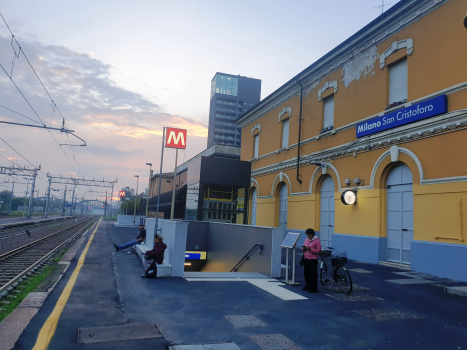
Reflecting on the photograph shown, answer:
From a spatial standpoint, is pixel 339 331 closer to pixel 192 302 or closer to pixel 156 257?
pixel 192 302

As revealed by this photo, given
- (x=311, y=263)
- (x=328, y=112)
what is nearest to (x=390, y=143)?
(x=328, y=112)

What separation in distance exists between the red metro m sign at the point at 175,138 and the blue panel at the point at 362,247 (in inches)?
317

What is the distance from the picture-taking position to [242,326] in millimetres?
5441

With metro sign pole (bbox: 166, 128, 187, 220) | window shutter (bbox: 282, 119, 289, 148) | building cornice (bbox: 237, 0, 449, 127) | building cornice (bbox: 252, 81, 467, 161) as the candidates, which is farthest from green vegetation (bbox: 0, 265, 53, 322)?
window shutter (bbox: 282, 119, 289, 148)

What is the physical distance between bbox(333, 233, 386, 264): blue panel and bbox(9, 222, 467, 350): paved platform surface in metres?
3.68

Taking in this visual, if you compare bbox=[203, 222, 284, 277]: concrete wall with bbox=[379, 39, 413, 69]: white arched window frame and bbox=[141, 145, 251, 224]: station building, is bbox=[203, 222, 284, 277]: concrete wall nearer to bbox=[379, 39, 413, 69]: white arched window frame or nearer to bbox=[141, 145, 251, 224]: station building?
bbox=[141, 145, 251, 224]: station building

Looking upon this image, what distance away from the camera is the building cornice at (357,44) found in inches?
496

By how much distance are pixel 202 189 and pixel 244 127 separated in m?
8.42

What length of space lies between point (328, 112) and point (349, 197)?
4.96 m

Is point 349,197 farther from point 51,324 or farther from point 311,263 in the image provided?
point 51,324

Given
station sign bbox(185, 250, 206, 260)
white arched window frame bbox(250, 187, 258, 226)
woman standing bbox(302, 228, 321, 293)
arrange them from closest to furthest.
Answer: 1. woman standing bbox(302, 228, 321, 293)
2. station sign bbox(185, 250, 206, 260)
3. white arched window frame bbox(250, 187, 258, 226)

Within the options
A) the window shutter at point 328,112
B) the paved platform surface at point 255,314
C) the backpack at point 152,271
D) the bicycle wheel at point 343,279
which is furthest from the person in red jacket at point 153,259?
the window shutter at point 328,112

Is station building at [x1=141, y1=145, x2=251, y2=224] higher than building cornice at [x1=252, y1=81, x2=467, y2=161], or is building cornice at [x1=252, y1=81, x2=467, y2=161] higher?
building cornice at [x1=252, y1=81, x2=467, y2=161]

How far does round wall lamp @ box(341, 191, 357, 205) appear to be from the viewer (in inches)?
583
